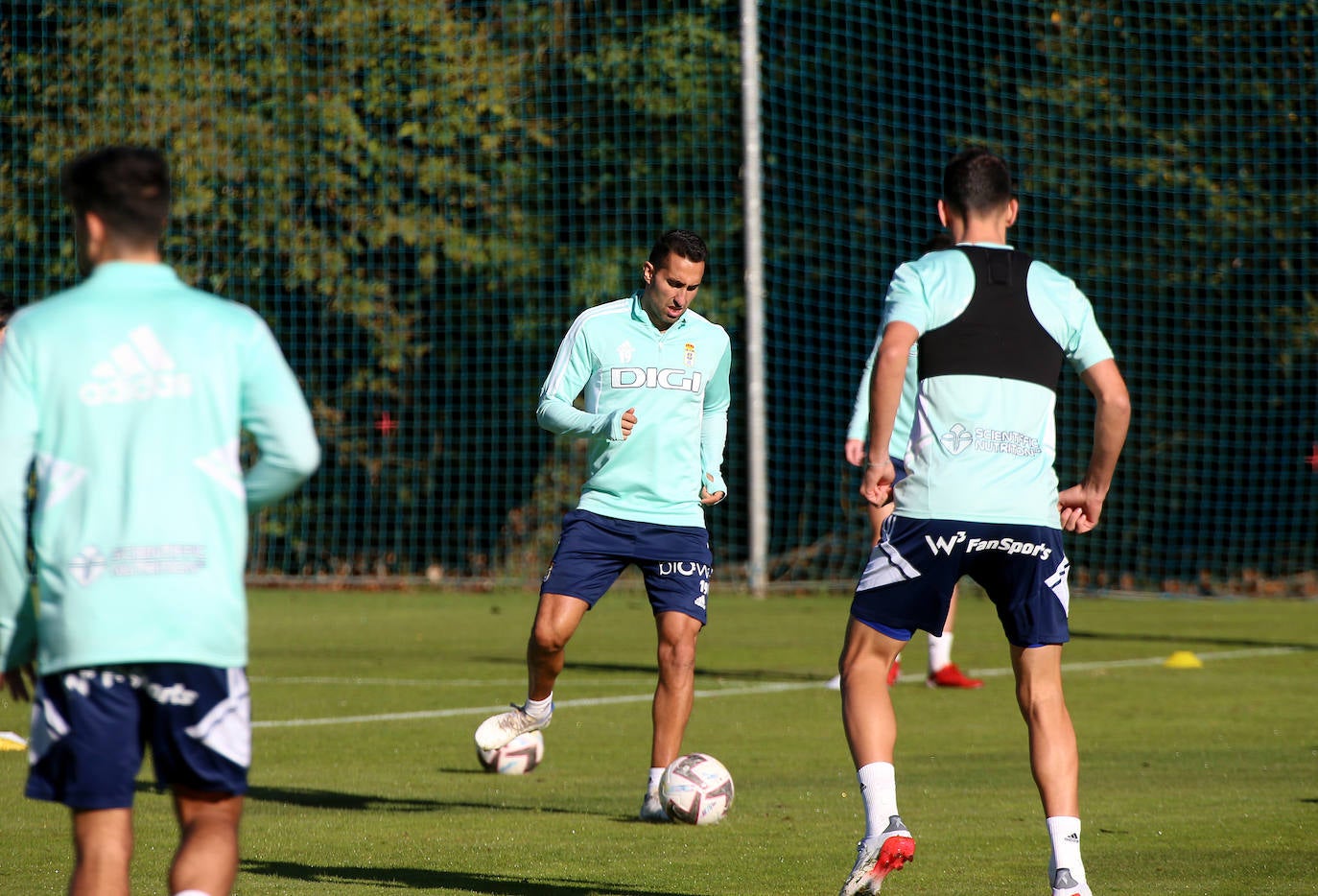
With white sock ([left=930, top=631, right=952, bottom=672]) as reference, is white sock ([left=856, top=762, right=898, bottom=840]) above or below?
above

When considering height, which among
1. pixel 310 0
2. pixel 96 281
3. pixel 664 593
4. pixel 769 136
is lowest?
pixel 664 593

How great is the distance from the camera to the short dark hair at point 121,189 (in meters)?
3.49

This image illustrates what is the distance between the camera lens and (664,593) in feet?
23.4

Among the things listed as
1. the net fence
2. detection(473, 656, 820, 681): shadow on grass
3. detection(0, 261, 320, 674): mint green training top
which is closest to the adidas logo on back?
detection(0, 261, 320, 674): mint green training top

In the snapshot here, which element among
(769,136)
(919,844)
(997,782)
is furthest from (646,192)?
(919,844)

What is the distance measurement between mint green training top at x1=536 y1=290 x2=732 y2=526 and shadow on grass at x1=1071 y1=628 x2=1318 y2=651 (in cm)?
811

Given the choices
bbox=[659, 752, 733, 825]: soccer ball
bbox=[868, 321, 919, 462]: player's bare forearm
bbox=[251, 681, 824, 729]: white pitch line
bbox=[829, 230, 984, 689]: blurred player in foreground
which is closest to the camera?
bbox=[868, 321, 919, 462]: player's bare forearm

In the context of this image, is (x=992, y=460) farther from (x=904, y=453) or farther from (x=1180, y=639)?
(x=1180, y=639)

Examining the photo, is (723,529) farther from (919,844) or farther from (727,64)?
(919,844)

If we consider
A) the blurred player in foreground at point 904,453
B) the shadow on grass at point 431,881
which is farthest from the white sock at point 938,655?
the shadow on grass at point 431,881

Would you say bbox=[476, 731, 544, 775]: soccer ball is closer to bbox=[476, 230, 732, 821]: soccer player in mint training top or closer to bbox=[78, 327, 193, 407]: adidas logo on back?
bbox=[476, 230, 732, 821]: soccer player in mint training top

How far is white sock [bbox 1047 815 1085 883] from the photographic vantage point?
16.1 ft

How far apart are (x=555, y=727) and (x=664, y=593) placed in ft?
8.84

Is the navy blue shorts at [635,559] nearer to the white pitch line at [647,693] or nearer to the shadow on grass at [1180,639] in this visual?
the white pitch line at [647,693]
